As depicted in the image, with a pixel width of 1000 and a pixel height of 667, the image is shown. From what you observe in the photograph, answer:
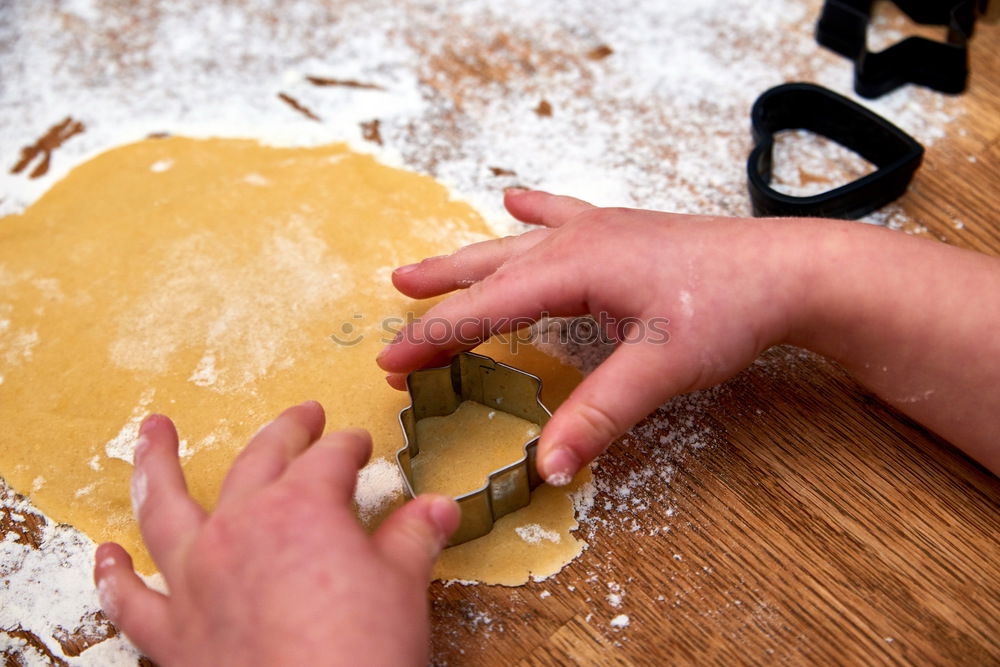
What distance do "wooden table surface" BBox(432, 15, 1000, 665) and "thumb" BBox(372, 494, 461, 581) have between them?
0.35 ft

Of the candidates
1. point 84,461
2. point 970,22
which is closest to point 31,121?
point 84,461

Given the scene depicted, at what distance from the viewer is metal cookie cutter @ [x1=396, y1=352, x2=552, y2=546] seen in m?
0.74

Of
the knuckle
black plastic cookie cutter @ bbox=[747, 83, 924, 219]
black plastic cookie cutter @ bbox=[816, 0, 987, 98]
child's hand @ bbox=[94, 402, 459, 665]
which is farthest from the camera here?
black plastic cookie cutter @ bbox=[816, 0, 987, 98]

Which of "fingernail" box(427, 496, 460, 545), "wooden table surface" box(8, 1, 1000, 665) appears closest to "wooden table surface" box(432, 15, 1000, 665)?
"wooden table surface" box(8, 1, 1000, 665)

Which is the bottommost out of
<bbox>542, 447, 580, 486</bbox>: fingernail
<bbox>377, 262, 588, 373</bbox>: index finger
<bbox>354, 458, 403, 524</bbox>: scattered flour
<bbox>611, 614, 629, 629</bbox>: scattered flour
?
<bbox>611, 614, 629, 629</bbox>: scattered flour

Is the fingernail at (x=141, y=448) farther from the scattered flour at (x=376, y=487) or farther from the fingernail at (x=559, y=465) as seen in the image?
the fingernail at (x=559, y=465)

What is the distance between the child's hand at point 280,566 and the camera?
23.1 inches

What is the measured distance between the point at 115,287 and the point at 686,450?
0.70 metres

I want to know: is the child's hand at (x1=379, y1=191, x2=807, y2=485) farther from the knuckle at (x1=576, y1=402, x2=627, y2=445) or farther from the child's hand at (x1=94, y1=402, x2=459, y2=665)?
the child's hand at (x1=94, y1=402, x2=459, y2=665)

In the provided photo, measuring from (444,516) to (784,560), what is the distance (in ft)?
1.07

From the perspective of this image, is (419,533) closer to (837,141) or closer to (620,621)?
(620,621)

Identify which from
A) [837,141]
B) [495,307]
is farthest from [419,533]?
[837,141]

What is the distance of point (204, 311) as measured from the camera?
3.15 feet

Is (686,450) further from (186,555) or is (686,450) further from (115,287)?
(115,287)
